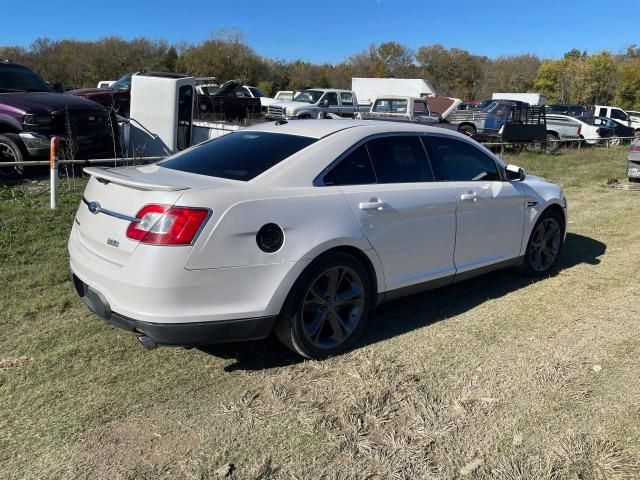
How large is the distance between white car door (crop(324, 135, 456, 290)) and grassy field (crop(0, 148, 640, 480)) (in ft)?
1.65

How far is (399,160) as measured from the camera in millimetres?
4430

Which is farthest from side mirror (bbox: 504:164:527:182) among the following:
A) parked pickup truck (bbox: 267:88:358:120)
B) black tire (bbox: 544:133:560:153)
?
parked pickup truck (bbox: 267:88:358:120)

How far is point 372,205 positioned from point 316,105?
19.4 metres

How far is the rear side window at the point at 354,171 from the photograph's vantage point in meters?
3.95

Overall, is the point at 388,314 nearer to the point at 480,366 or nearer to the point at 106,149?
the point at 480,366

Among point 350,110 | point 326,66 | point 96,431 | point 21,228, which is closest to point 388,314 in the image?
point 96,431

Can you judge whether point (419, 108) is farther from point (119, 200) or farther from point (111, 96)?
Answer: point (119, 200)

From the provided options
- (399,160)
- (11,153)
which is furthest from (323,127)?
(11,153)

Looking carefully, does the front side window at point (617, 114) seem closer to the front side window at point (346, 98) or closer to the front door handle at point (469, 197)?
the front side window at point (346, 98)

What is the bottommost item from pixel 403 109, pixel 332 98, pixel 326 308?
pixel 326 308

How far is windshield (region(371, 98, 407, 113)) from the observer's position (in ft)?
66.4

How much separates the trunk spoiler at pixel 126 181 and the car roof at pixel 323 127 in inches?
48.4

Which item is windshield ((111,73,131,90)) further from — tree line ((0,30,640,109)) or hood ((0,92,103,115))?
tree line ((0,30,640,109))

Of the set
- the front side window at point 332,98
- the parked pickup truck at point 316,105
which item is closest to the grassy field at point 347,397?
the parked pickup truck at point 316,105
